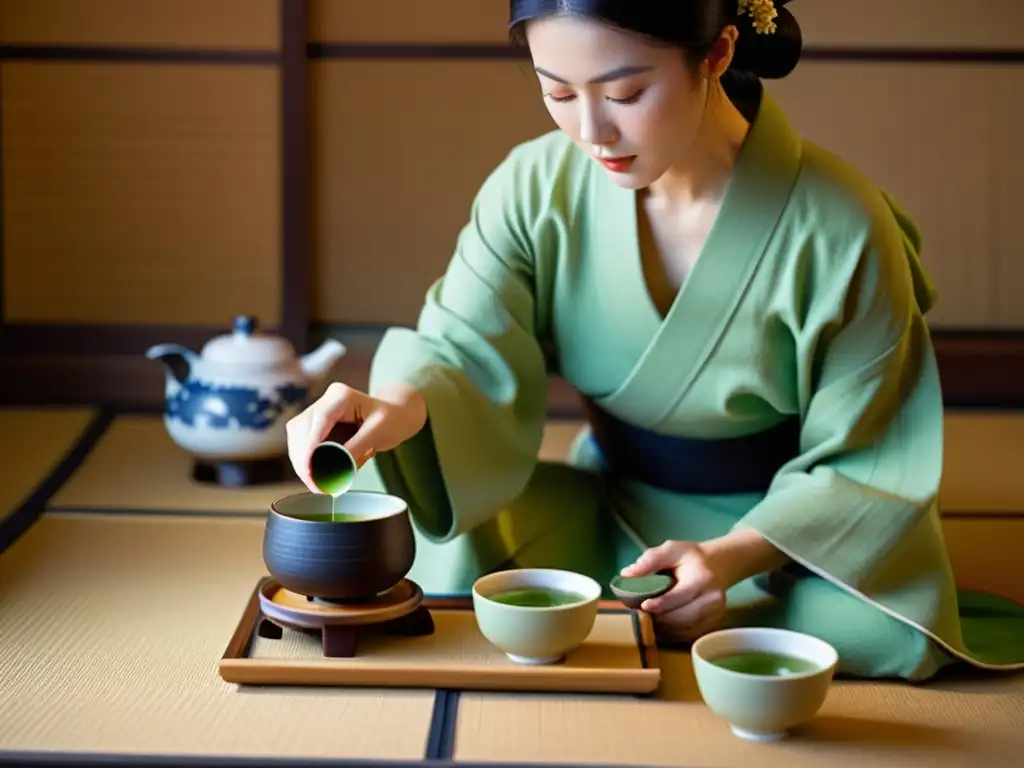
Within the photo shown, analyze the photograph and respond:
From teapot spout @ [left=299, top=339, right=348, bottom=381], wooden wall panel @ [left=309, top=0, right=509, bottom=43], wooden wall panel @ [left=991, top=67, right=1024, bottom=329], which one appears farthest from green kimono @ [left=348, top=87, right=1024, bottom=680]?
wooden wall panel @ [left=991, top=67, right=1024, bottom=329]

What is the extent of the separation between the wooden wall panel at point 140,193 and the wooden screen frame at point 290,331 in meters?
0.04

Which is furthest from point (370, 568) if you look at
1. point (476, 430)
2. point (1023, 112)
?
point (1023, 112)

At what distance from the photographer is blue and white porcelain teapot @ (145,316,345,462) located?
10.7 ft

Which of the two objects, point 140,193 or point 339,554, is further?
point 140,193

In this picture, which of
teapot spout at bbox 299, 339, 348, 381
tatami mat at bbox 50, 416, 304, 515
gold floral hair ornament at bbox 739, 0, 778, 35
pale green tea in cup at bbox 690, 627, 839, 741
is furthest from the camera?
teapot spout at bbox 299, 339, 348, 381

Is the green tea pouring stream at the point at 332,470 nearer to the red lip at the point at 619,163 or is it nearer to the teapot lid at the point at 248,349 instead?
the red lip at the point at 619,163

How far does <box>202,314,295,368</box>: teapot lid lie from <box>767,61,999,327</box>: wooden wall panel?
1.66 metres

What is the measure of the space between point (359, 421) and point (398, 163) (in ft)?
7.46

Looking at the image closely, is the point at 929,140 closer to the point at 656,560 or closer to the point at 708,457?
the point at 708,457

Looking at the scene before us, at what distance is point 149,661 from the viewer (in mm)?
2055

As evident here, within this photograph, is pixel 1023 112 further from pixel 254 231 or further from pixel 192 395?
pixel 192 395

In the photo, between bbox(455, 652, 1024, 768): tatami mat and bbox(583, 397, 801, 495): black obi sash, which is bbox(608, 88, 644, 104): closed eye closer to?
bbox(583, 397, 801, 495): black obi sash

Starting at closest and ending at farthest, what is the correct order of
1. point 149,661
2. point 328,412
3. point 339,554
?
point 339,554 → point 328,412 → point 149,661

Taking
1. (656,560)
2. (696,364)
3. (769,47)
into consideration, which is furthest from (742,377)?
(769,47)
